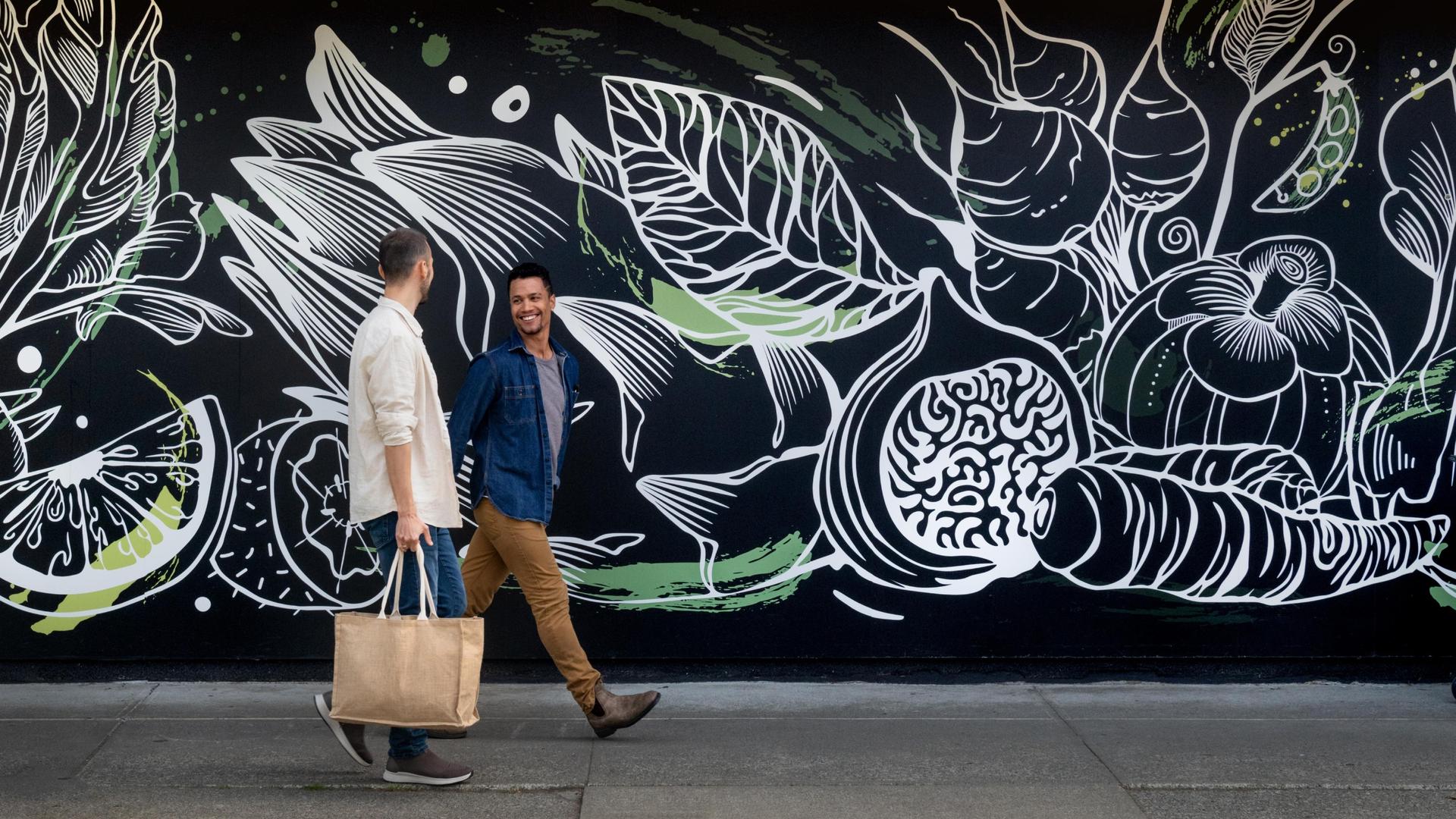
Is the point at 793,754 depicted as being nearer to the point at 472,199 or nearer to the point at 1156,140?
the point at 472,199

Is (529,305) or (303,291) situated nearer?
(529,305)

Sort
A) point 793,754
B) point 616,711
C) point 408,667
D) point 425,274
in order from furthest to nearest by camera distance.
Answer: point 616,711 < point 793,754 < point 425,274 < point 408,667

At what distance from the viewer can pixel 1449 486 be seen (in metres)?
6.43

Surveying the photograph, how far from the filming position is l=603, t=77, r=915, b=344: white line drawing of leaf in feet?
20.8

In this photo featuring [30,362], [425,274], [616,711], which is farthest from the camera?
[30,362]

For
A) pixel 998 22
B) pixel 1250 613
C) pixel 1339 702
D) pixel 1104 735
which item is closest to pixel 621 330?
pixel 998 22

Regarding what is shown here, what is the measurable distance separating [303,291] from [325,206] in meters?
0.40

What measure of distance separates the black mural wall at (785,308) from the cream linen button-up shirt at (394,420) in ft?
4.71

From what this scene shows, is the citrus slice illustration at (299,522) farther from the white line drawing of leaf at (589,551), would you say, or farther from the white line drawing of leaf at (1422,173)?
the white line drawing of leaf at (1422,173)

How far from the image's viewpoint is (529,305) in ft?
17.9

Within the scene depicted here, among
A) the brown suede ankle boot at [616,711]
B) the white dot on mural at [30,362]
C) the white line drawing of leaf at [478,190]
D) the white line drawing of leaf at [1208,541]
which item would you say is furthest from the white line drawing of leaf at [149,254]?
the white line drawing of leaf at [1208,541]

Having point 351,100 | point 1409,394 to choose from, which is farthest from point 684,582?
point 1409,394

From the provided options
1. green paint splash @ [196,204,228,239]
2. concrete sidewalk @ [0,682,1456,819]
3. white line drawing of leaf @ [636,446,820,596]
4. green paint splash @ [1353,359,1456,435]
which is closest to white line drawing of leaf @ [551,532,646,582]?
white line drawing of leaf @ [636,446,820,596]

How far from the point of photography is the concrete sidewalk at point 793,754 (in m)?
4.71
